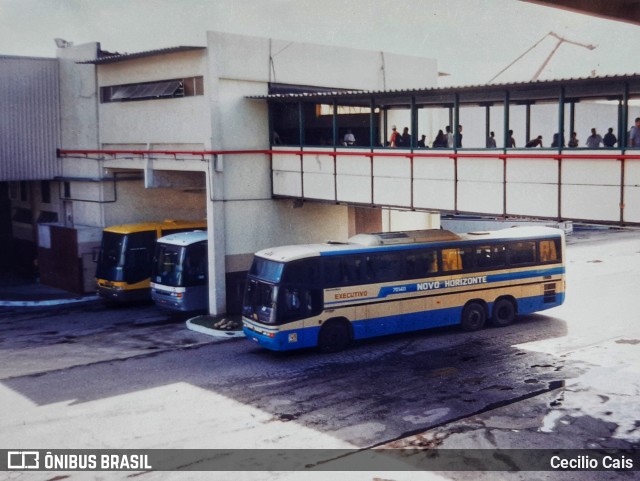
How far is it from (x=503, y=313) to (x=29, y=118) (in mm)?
19740

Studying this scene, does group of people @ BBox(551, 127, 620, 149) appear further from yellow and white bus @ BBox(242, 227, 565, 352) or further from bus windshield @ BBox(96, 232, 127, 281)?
bus windshield @ BBox(96, 232, 127, 281)

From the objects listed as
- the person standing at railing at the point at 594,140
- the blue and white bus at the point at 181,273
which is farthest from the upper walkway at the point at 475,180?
the blue and white bus at the point at 181,273

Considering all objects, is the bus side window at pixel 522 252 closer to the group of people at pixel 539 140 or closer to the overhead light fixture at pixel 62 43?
the group of people at pixel 539 140

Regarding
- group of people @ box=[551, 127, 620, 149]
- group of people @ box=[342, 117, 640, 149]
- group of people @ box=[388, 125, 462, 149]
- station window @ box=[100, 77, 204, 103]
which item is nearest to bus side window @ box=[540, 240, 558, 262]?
group of people @ box=[342, 117, 640, 149]

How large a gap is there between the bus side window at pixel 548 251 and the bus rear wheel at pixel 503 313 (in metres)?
1.81

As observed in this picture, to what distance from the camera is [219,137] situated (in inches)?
952

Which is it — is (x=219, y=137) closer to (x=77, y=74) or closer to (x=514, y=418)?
(x=77, y=74)

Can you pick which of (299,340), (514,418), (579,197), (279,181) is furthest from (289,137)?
(514,418)

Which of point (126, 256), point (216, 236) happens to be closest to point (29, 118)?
point (126, 256)

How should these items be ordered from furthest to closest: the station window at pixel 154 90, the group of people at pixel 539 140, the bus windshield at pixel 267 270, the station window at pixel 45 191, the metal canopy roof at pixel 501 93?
the station window at pixel 45 191 < the station window at pixel 154 90 < the bus windshield at pixel 267 270 < the metal canopy roof at pixel 501 93 < the group of people at pixel 539 140

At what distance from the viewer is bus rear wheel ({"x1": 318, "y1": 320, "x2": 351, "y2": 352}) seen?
65.4 ft

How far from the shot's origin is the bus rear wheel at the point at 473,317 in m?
22.2

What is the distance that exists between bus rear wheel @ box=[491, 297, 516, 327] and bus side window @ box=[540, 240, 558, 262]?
1815 mm

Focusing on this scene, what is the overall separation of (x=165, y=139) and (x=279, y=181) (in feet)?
14.7
